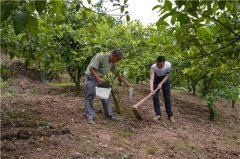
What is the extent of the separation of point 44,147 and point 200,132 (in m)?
3.76

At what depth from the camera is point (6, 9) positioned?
1.65 meters

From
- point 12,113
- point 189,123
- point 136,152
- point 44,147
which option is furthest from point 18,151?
point 189,123

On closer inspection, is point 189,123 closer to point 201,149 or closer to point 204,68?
point 201,149

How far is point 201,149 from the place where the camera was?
6.15m

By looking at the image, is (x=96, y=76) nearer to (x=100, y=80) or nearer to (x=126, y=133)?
(x=100, y=80)

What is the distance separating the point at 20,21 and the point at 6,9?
8cm

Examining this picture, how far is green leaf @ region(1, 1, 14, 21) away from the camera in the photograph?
64.4 inches

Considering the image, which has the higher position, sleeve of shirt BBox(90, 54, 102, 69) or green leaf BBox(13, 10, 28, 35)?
green leaf BBox(13, 10, 28, 35)

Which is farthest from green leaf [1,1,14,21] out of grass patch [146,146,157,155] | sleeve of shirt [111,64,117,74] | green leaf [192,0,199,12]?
sleeve of shirt [111,64,117,74]

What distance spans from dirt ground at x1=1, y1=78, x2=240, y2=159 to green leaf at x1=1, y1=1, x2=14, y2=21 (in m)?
3.05

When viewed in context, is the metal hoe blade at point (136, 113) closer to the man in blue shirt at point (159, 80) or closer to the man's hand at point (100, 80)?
the man in blue shirt at point (159, 80)

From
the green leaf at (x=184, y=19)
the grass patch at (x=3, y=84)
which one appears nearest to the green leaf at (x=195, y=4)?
the green leaf at (x=184, y=19)

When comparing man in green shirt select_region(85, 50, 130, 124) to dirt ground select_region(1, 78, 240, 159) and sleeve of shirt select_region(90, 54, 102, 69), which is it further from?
dirt ground select_region(1, 78, 240, 159)

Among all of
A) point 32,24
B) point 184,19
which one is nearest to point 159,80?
point 184,19
